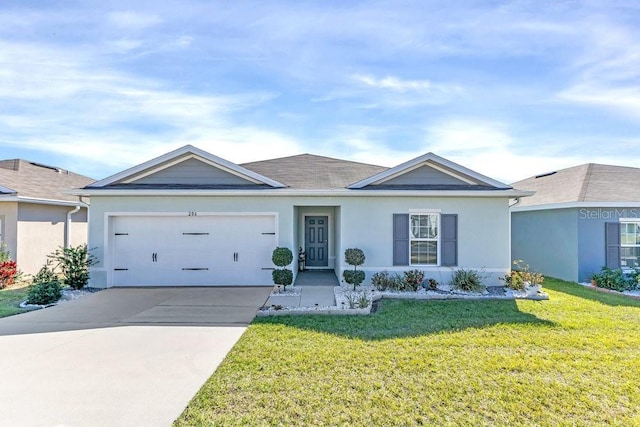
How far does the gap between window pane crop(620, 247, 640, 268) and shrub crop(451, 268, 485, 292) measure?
5.67 meters

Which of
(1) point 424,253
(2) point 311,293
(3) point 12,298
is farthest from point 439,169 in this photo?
(3) point 12,298

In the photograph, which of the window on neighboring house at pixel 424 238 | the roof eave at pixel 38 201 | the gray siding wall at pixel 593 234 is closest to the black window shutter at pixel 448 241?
the window on neighboring house at pixel 424 238

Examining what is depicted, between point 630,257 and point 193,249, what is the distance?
570 inches

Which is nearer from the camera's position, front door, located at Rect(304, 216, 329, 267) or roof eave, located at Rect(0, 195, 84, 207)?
roof eave, located at Rect(0, 195, 84, 207)

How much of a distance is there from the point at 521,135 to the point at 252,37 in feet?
38.8

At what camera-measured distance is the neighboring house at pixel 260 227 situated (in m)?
10.2

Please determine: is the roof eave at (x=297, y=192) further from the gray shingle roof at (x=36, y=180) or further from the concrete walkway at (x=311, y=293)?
the concrete walkway at (x=311, y=293)

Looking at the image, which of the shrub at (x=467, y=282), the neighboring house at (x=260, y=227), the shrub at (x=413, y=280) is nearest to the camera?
the shrub at (x=467, y=282)

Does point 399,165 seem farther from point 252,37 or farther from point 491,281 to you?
point 252,37

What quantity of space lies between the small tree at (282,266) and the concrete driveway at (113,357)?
0.92 metres

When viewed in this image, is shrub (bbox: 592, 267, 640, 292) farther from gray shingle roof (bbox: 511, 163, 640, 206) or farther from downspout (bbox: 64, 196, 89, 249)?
downspout (bbox: 64, 196, 89, 249)

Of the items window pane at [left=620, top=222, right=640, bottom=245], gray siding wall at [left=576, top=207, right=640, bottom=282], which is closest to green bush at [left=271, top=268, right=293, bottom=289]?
gray siding wall at [left=576, top=207, right=640, bottom=282]

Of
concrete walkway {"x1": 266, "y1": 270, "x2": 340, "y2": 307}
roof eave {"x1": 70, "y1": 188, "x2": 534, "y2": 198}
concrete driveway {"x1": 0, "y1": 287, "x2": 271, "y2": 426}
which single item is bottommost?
concrete driveway {"x1": 0, "y1": 287, "x2": 271, "y2": 426}

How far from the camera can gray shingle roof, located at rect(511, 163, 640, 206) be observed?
11.6 metres
